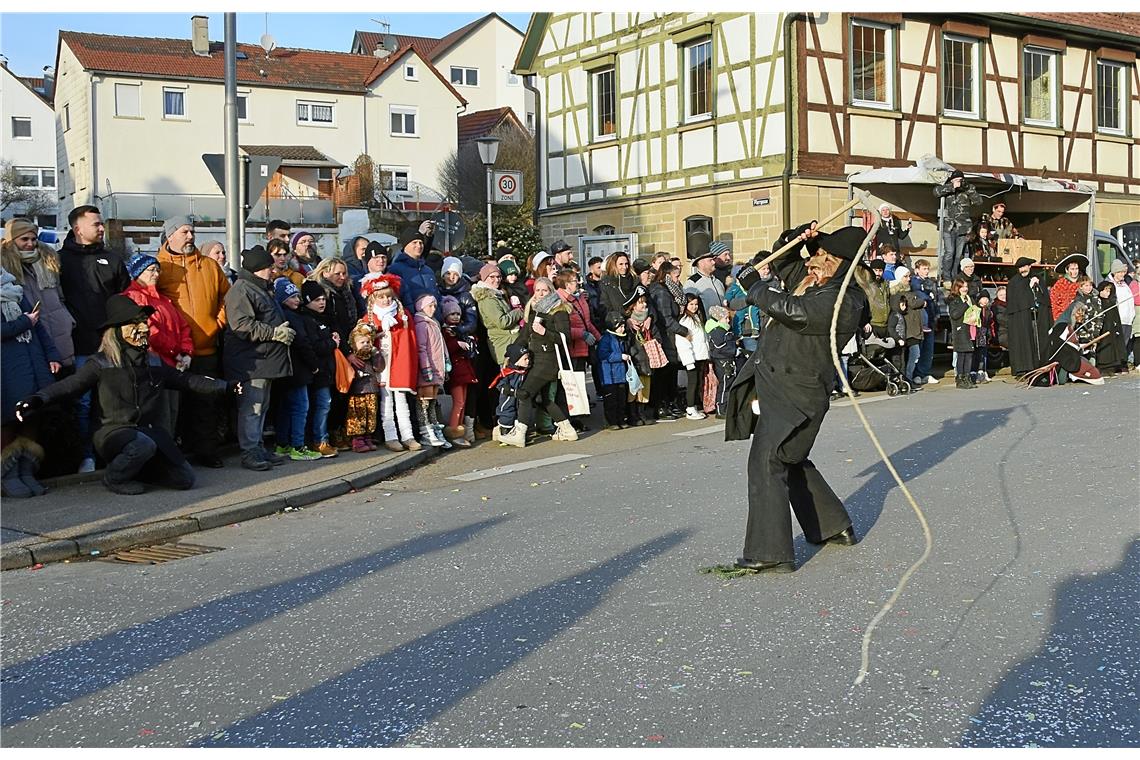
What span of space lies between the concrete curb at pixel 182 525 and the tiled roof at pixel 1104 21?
21341mm

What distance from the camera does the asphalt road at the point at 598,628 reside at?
182 inches

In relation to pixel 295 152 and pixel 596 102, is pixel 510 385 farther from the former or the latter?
pixel 295 152

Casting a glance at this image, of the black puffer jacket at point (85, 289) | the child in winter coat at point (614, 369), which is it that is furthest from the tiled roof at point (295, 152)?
the black puffer jacket at point (85, 289)

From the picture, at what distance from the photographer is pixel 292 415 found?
1127cm

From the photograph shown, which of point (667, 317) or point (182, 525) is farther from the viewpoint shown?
point (667, 317)

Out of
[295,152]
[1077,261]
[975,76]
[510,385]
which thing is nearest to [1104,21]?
[975,76]

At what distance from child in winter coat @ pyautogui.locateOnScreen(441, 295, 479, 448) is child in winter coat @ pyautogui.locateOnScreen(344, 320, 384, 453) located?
91 cm

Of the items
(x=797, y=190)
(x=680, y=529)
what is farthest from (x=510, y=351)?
(x=797, y=190)

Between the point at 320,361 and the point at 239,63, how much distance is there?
1816 inches

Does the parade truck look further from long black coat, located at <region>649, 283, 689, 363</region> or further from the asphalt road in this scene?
the asphalt road

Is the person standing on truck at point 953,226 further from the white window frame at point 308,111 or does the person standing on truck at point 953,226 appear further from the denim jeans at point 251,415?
the white window frame at point 308,111

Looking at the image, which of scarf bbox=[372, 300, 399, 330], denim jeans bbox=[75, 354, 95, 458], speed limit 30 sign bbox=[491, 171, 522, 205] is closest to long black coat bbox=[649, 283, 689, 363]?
scarf bbox=[372, 300, 399, 330]

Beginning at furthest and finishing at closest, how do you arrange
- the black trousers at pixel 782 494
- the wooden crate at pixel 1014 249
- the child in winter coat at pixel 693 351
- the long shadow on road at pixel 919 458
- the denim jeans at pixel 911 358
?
the wooden crate at pixel 1014 249 → the denim jeans at pixel 911 358 → the child in winter coat at pixel 693 351 → the long shadow on road at pixel 919 458 → the black trousers at pixel 782 494
